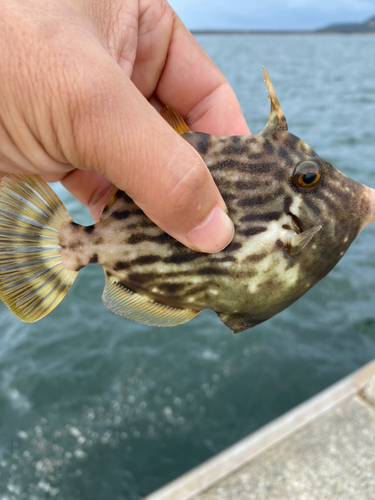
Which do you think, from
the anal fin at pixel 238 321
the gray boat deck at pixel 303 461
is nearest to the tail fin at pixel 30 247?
the anal fin at pixel 238 321

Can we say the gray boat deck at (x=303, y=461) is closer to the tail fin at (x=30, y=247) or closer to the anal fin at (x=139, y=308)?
the anal fin at (x=139, y=308)

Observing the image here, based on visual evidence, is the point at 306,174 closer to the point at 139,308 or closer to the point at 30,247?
the point at 139,308

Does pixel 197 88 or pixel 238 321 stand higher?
pixel 197 88

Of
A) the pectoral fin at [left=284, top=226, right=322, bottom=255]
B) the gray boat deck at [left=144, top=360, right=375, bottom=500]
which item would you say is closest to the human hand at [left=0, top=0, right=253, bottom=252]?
the pectoral fin at [left=284, top=226, right=322, bottom=255]

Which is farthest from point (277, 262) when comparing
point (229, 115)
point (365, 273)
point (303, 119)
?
point (303, 119)

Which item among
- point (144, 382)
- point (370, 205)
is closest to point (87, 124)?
point (370, 205)

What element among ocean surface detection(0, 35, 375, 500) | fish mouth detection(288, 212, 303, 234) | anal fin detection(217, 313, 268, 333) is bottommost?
ocean surface detection(0, 35, 375, 500)

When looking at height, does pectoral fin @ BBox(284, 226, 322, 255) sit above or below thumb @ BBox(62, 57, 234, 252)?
below

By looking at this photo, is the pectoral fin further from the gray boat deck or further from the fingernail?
the gray boat deck
